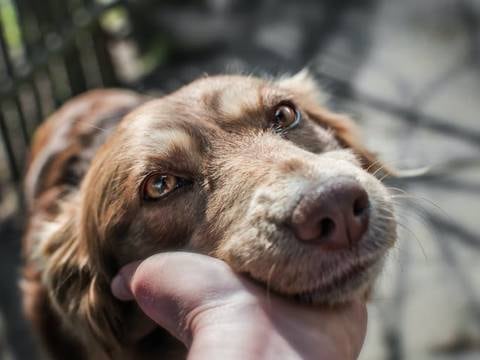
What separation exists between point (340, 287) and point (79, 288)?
4.52 feet

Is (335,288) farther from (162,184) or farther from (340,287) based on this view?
(162,184)

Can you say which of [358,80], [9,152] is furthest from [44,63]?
[358,80]

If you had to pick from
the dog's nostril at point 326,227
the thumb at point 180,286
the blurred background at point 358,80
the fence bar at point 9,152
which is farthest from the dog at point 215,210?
the fence bar at point 9,152

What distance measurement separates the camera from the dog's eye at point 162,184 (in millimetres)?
2545

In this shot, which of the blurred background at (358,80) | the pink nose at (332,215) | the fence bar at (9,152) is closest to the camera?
the pink nose at (332,215)

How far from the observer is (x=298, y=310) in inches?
80.2

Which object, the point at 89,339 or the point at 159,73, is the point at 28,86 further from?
the point at 89,339

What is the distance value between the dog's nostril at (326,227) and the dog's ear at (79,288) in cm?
120

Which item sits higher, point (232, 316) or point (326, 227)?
point (326, 227)

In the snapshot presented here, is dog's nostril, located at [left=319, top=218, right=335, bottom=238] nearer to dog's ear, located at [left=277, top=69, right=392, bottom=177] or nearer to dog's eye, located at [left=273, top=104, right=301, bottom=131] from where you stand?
dog's eye, located at [left=273, top=104, right=301, bottom=131]

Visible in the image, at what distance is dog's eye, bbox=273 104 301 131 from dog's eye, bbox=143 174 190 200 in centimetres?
53

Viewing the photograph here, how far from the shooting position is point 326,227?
77.2 inches

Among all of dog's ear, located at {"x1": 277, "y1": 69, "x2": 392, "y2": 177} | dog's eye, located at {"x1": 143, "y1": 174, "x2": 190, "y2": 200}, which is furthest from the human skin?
dog's ear, located at {"x1": 277, "y1": 69, "x2": 392, "y2": 177}

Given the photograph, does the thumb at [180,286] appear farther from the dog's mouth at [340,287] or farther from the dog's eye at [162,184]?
the dog's eye at [162,184]
